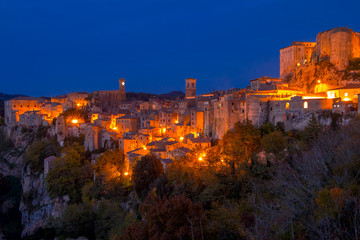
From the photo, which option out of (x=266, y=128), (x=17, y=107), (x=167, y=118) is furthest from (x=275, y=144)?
(x=17, y=107)

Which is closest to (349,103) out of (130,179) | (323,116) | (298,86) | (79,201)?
(323,116)

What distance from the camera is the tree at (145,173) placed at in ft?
94.1

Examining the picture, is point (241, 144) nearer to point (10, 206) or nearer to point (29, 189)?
point (29, 189)

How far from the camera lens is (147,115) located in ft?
146

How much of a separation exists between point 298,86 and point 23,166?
137 feet

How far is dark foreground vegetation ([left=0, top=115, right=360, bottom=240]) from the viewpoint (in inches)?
398

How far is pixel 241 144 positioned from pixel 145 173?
9837 mm

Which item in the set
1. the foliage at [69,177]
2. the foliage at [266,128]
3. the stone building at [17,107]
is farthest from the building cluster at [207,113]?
the foliage at [69,177]

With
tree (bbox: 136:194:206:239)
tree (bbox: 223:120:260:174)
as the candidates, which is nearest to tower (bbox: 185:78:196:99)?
tree (bbox: 223:120:260:174)

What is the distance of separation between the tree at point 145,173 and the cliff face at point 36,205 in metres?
11.8

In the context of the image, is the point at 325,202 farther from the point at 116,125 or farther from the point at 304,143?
the point at 116,125

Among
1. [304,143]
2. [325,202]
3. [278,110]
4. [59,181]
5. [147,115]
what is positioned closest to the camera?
[325,202]

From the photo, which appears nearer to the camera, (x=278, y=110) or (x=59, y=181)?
(x=278, y=110)

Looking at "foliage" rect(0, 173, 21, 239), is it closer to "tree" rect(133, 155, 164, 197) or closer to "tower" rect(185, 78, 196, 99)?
"tree" rect(133, 155, 164, 197)
